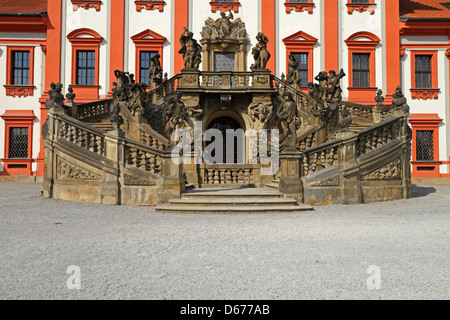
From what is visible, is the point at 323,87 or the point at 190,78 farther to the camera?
the point at 323,87

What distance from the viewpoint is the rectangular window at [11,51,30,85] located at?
20469 mm

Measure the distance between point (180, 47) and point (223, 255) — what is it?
1779 centimetres

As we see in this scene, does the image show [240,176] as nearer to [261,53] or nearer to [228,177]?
[228,177]

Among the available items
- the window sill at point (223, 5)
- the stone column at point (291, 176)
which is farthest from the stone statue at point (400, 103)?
the window sill at point (223, 5)

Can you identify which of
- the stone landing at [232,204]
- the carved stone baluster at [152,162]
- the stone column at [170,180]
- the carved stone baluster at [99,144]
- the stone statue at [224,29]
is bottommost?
the stone landing at [232,204]

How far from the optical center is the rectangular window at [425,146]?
20469mm

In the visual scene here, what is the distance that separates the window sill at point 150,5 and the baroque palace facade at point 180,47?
6cm

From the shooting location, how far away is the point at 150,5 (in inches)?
792

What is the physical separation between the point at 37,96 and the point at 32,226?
16859 millimetres

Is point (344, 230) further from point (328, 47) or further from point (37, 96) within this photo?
point (37, 96)

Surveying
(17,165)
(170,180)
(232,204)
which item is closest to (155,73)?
(170,180)

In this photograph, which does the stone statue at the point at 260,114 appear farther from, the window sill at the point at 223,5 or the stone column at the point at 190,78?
the window sill at the point at 223,5

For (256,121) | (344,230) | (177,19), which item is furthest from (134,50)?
(344,230)

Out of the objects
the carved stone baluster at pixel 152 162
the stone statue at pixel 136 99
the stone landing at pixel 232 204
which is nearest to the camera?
the stone landing at pixel 232 204
